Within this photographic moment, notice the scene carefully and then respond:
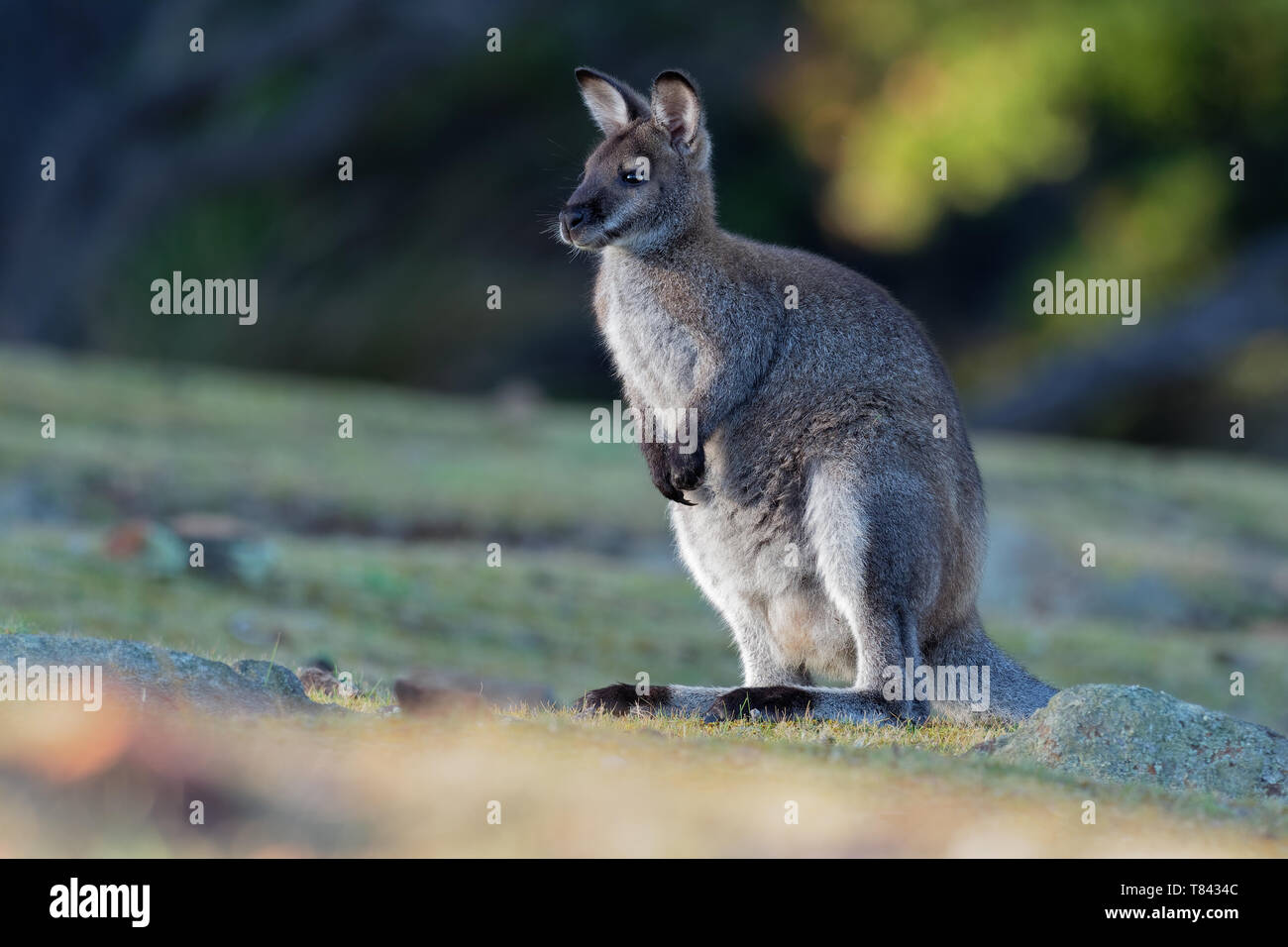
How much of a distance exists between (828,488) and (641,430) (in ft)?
3.90

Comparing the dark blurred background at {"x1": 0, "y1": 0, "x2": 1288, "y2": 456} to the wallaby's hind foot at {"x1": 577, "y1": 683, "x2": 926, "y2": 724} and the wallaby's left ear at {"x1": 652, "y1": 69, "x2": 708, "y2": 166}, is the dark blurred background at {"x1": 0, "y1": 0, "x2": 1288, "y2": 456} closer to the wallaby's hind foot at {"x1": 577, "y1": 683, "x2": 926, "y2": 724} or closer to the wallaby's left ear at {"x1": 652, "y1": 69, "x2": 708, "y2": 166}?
the wallaby's left ear at {"x1": 652, "y1": 69, "x2": 708, "y2": 166}

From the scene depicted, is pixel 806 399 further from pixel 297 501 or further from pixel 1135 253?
pixel 1135 253

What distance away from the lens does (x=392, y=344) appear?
127ft

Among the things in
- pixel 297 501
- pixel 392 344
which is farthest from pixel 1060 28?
pixel 297 501

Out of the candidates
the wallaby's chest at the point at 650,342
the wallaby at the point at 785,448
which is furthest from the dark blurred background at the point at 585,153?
the wallaby's chest at the point at 650,342

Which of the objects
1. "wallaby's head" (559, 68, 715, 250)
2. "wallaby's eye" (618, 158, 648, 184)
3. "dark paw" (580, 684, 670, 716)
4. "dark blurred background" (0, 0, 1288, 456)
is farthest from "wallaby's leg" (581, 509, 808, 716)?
"dark blurred background" (0, 0, 1288, 456)

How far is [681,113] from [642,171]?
1.22 feet

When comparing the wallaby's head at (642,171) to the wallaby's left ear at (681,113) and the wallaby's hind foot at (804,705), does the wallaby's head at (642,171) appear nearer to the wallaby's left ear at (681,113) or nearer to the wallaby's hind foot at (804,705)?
the wallaby's left ear at (681,113)

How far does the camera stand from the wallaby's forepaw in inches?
308

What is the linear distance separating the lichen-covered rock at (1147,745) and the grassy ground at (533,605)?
0.41 m

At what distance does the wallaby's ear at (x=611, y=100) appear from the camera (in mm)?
8234

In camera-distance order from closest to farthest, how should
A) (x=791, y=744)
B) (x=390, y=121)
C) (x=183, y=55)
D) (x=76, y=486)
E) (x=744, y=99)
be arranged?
(x=791, y=744) < (x=76, y=486) < (x=744, y=99) < (x=390, y=121) < (x=183, y=55)

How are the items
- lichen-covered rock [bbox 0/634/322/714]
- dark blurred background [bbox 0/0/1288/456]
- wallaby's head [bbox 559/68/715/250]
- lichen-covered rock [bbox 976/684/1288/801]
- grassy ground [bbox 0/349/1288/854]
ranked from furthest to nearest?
dark blurred background [bbox 0/0/1288/456], wallaby's head [bbox 559/68/715/250], lichen-covered rock [bbox 976/684/1288/801], lichen-covered rock [bbox 0/634/322/714], grassy ground [bbox 0/349/1288/854]

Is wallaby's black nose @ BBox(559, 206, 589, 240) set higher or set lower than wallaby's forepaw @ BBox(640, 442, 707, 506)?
higher
